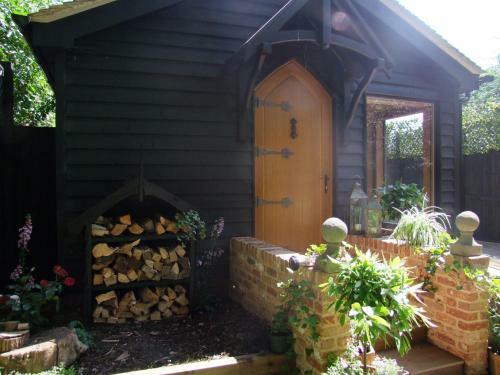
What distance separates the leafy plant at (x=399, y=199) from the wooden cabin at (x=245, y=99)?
0.64 meters

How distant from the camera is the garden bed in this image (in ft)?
A: 9.94

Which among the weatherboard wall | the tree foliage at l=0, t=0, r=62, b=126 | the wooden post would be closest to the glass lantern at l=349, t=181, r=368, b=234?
the weatherboard wall

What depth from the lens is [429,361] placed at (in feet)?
10.3

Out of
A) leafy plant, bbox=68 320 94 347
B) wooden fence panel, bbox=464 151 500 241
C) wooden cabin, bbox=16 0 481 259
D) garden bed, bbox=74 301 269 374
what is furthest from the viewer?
wooden fence panel, bbox=464 151 500 241

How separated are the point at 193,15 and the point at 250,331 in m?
3.29

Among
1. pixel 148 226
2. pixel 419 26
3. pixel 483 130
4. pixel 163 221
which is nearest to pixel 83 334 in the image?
pixel 148 226

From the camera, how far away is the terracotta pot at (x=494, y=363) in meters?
3.11

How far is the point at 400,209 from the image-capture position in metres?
4.63

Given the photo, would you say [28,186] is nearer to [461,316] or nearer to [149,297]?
[149,297]

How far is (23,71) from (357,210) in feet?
25.1

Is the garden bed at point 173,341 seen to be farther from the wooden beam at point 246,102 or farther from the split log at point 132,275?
the wooden beam at point 246,102

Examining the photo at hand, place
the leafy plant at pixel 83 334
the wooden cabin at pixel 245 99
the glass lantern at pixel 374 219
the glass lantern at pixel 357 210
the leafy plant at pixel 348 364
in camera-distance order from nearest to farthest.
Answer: the leafy plant at pixel 348 364, the leafy plant at pixel 83 334, the wooden cabin at pixel 245 99, the glass lantern at pixel 374 219, the glass lantern at pixel 357 210

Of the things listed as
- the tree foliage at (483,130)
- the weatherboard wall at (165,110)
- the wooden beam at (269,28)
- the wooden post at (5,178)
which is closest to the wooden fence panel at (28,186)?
the wooden post at (5,178)

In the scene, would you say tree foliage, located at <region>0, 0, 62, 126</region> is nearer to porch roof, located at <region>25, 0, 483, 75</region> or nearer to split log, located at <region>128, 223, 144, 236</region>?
porch roof, located at <region>25, 0, 483, 75</region>
